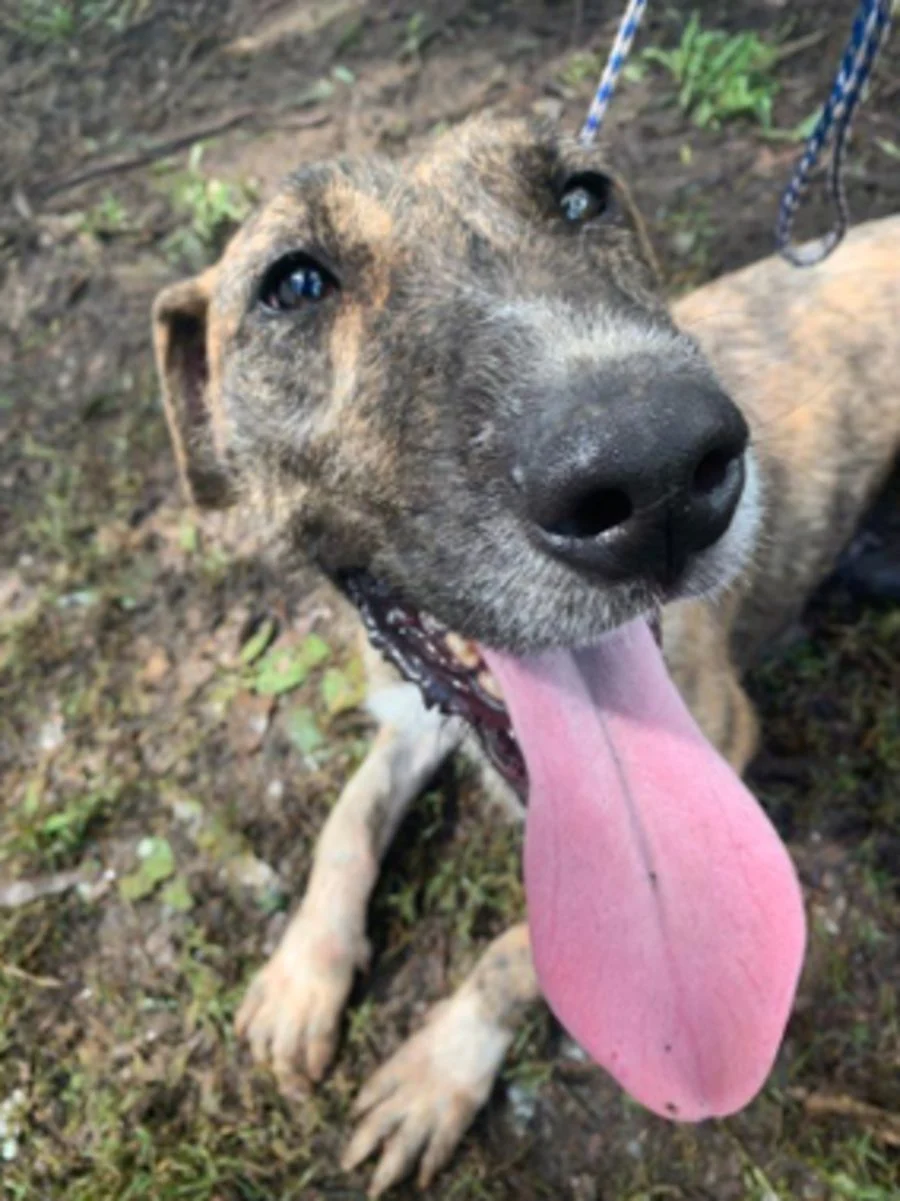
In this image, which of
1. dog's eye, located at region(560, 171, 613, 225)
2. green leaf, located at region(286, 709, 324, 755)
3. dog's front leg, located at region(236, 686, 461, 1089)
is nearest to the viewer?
dog's eye, located at region(560, 171, 613, 225)

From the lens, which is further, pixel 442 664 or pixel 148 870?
pixel 148 870

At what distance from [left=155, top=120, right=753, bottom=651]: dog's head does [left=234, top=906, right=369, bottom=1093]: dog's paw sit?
60.6 inches

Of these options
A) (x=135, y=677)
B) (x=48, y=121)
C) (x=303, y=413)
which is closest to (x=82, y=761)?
(x=135, y=677)

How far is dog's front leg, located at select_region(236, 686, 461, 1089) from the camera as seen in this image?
3959mm

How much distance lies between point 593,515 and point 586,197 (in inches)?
63.5

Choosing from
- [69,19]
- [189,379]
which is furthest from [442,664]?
[69,19]

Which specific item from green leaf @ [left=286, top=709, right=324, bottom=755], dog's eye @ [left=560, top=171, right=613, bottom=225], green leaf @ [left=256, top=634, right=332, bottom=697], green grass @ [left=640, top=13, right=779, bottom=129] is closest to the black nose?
dog's eye @ [left=560, top=171, right=613, bottom=225]

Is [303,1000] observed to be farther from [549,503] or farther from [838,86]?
[838,86]

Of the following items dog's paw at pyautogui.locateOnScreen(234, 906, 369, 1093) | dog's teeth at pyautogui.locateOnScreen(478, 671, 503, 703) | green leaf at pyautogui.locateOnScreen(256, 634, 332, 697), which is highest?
dog's teeth at pyautogui.locateOnScreen(478, 671, 503, 703)

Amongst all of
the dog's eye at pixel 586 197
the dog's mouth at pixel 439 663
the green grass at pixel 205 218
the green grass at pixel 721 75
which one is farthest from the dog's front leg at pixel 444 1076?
the green grass at pixel 721 75

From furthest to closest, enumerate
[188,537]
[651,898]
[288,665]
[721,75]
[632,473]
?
[721,75] → [188,537] → [288,665] → [651,898] → [632,473]

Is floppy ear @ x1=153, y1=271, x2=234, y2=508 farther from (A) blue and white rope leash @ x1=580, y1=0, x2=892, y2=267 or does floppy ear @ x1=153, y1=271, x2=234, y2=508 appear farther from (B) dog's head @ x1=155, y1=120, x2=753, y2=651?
(A) blue and white rope leash @ x1=580, y1=0, x2=892, y2=267

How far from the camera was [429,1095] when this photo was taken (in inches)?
147

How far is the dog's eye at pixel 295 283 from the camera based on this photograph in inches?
124
